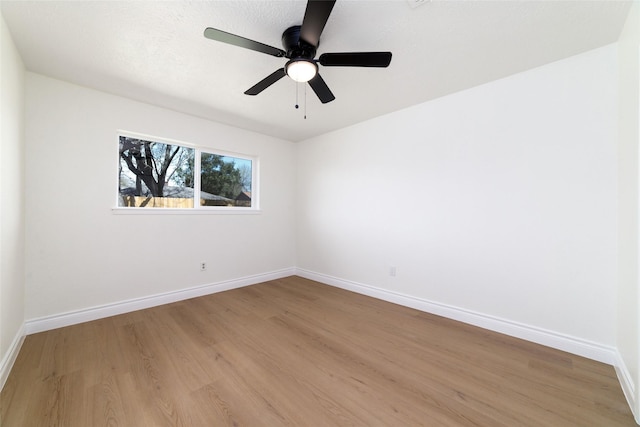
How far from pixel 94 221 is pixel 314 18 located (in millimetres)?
2863

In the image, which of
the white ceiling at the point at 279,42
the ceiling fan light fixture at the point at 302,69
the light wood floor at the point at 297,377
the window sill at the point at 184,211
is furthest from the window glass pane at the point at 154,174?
the ceiling fan light fixture at the point at 302,69

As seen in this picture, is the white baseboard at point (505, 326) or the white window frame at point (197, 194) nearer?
the white baseboard at point (505, 326)

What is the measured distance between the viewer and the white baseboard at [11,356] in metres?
1.61

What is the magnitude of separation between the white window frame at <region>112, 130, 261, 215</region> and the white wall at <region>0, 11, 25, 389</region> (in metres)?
0.72

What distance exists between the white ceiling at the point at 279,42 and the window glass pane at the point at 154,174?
0.63 metres

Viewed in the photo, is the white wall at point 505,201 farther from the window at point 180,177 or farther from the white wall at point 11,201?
the white wall at point 11,201

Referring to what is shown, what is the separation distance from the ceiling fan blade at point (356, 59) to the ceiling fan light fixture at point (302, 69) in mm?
83

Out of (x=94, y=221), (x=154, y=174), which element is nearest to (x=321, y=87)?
(x=154, y=174)

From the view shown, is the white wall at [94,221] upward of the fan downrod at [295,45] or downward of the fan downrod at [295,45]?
downward

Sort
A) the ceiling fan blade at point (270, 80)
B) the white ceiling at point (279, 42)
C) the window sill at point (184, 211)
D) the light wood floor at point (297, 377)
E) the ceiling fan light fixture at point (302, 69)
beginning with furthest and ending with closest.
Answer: the window sill at point (184, 211) < the ceiling fan blade at point (270, 80) < the ceiling fan light fixture at point (302, 69) < the white ceiling at point (279, 42) < the light wood floor at point (297, 377)

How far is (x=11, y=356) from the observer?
1801 millimetres

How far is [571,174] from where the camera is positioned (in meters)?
2.03

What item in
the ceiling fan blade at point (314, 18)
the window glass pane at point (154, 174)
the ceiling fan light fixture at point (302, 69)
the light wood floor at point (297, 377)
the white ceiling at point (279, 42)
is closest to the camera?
the ceiling fan blade at point (314, 18)

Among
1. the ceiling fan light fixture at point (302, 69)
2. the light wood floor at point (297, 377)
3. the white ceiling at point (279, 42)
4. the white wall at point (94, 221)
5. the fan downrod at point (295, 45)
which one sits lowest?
the light wood floor at point (297, 377)
